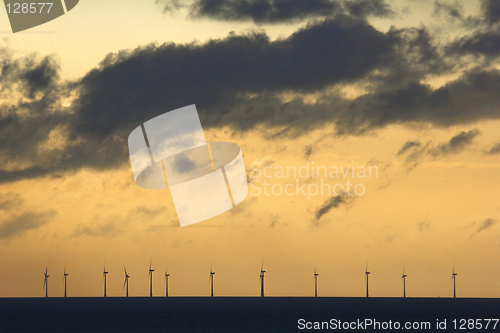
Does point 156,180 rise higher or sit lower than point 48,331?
higher

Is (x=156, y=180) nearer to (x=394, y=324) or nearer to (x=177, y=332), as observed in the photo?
(x=177, y=332)

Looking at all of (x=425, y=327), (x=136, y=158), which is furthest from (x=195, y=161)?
(x=425, y=327)

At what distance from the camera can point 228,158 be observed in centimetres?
10719

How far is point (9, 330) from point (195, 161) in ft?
248

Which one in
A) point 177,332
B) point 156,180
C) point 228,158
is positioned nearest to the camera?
point 156,180

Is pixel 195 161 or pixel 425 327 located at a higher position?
pixel 195 161

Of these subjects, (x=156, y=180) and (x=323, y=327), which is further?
(x=323, y=327)

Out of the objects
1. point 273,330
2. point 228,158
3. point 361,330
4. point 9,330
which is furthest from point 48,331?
point 361,330

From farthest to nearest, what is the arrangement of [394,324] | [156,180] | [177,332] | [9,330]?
[394,324]
[9,330]
[177,332]
[156,180]

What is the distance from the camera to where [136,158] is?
90375 mm

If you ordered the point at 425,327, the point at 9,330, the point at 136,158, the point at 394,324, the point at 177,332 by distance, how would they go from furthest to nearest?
the point at 394,324 < the point at 425,327 < the point at 9,330 < the point at 177,332 < the point at 136,158

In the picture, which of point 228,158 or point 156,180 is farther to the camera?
point 228,158

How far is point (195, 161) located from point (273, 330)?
58622 millimetres

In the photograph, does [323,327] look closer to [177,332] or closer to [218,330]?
[218,330]
